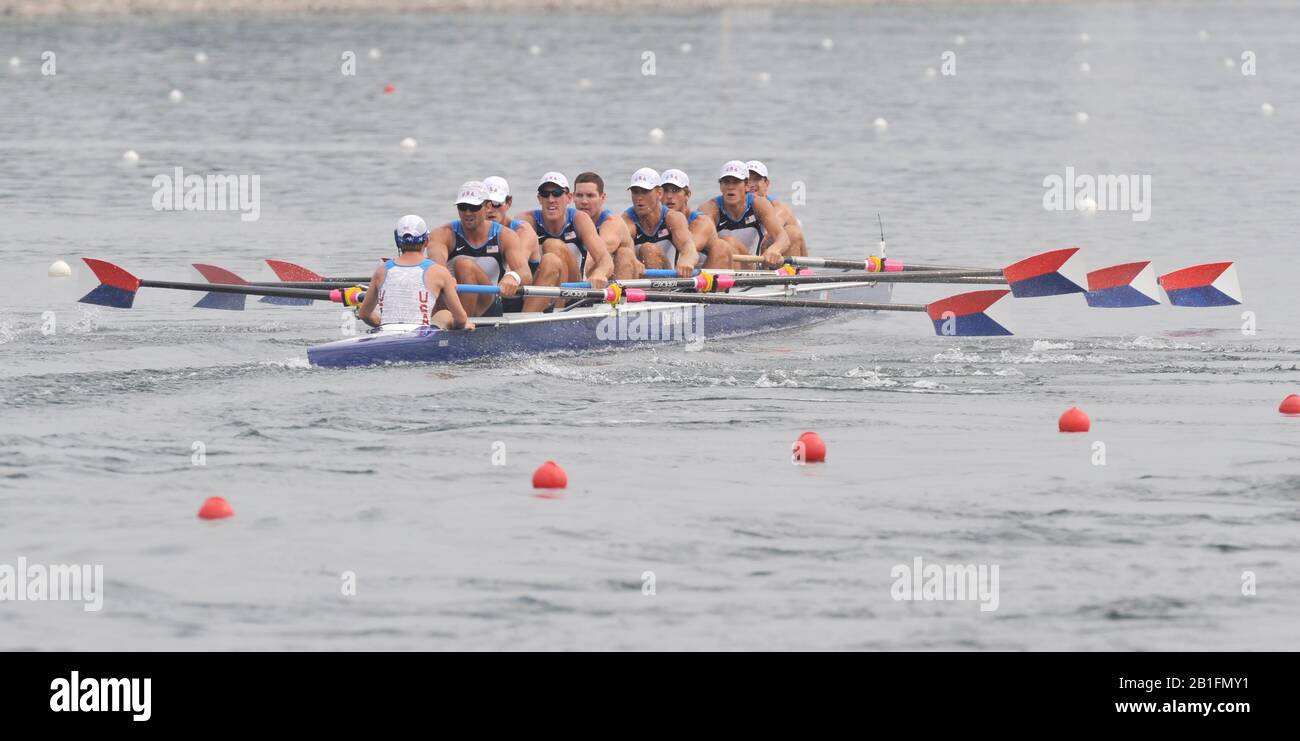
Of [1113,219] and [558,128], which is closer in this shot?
[1113,219]

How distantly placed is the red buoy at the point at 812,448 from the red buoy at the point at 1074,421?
205 centimetres

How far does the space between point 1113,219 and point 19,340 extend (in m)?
17.1

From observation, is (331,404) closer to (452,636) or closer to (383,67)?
(452,636)

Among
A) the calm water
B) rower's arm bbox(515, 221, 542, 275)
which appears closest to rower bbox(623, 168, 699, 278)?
the calm water

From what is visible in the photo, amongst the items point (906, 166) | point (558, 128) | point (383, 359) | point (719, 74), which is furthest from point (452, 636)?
point (719, 74)

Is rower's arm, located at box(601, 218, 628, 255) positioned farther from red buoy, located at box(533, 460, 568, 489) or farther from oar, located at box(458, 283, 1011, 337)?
red buoy, located at box(533, 460, 568, 489)

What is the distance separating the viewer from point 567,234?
18.8m

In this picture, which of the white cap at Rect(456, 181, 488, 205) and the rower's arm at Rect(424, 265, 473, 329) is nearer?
the rower's arm at Rect(424, 265, 473, 329)

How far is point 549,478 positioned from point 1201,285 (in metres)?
9.72

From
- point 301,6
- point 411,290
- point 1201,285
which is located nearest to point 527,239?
point 411,290

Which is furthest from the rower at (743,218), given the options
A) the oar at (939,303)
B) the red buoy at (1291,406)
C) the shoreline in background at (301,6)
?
the shoreline in background at (301,6)

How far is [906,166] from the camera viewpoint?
35.9 m

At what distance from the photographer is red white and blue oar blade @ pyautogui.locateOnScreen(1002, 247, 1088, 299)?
18.8 meters
